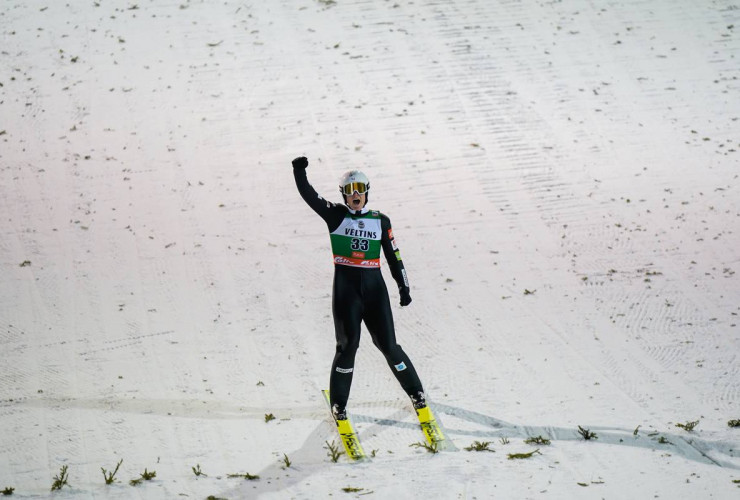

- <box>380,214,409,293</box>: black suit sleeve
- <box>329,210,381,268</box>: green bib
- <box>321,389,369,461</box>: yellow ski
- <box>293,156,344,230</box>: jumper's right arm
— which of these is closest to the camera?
<box>321,389,369,461</box>: yellow ski

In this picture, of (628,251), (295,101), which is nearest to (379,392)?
(628,251)

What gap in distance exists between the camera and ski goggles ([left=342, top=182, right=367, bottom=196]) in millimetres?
6977

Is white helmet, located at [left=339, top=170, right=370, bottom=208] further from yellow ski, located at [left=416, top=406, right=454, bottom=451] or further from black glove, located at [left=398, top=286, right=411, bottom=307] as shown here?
yellow ski, located at [left=416, top=406, right=454, bottom=451]

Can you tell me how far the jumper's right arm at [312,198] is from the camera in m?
6.92

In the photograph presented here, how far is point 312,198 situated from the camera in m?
6.97

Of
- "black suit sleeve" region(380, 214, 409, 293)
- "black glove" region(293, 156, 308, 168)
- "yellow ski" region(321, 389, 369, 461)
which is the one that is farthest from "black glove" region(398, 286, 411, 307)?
"black glove" region(293, 156, 308, 168)

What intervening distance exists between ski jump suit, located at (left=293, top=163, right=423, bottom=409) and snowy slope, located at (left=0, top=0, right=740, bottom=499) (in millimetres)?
585

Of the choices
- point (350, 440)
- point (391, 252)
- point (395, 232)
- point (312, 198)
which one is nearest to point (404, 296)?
point (391, 252)

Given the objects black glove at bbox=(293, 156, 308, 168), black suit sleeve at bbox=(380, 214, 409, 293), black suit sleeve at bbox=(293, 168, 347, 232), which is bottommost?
black suit sleeve at bbox=(380, 214, 409, 293)

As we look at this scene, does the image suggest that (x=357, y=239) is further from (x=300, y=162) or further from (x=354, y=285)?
(x=300, y=162)

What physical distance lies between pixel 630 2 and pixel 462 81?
12.2ft

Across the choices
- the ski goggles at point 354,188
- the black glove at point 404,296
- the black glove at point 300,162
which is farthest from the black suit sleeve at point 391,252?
the black glove at point 300,162

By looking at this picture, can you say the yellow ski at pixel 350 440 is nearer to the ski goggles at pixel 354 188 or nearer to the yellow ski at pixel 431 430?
the yellow ski at pixel 431 430

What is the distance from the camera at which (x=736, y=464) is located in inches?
257
